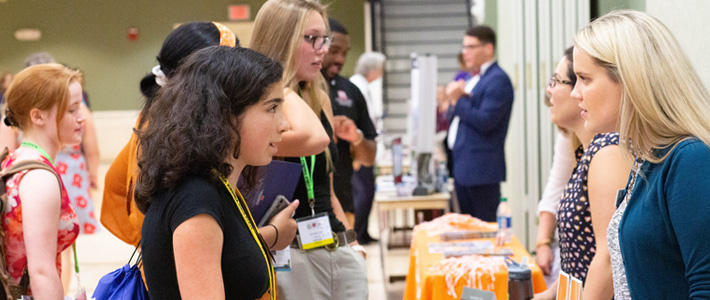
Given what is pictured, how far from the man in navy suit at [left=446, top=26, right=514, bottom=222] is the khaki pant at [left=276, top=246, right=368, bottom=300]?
3.03 meters

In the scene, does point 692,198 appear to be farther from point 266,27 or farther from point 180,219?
point 266,27

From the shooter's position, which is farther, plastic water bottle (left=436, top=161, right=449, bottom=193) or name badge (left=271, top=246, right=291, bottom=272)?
plastic water bottle (left=436, top=161, right=449, bottom=193)

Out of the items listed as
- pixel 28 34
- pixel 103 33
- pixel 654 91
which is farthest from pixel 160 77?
pixel 28 34

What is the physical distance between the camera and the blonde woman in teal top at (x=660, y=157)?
4.08 feet

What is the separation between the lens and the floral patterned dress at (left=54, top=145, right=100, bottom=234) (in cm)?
514

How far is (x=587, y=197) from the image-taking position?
6.93 ft

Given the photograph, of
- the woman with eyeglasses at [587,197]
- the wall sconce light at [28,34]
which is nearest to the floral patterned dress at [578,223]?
the woman with eyeglasses at [587,197]

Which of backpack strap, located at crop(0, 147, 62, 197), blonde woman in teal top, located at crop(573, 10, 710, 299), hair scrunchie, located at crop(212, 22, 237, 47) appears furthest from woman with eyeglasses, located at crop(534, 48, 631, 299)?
backpack strap, located at crop(0, 147, 62, 197)

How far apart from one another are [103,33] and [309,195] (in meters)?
14.3

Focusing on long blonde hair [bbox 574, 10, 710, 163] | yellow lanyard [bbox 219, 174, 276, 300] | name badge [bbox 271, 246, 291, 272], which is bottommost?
name badge [bbox 271, 246, 291, 272]

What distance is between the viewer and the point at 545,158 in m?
5.21

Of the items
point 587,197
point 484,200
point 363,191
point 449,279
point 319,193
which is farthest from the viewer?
point 363,191

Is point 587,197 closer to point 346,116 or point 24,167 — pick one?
point 24,167

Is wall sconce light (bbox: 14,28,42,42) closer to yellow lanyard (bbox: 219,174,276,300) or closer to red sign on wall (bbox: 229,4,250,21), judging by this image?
→ red sign on wall (bbox: 229,4,250,21)
